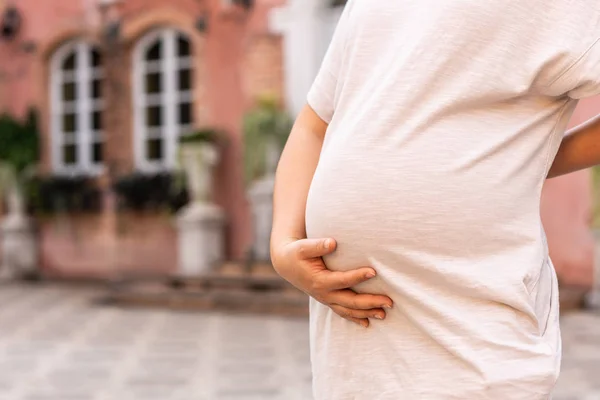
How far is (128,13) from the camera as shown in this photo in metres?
9.59

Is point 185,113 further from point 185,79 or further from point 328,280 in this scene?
point 328,280

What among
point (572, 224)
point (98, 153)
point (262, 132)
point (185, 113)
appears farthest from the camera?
point (98, 153)

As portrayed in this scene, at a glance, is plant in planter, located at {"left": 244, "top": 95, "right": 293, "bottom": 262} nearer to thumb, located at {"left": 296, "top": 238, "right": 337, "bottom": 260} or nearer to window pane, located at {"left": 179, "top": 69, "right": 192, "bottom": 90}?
window pane, located at {"left": 179, "top": 69, "right": 192, "bottom": 90}

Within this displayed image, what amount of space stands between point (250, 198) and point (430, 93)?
7.25 metres

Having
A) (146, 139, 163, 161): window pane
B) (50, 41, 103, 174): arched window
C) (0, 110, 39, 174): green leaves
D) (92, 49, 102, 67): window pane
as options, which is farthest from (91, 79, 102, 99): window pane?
(146, 139, 163, 161): window pane

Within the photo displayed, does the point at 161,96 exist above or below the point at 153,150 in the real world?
above

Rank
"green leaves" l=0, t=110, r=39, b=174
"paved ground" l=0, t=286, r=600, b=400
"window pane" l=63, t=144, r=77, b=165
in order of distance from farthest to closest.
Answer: "window pane" l=63, t=144, r=77, b=165, "green leaves" l=0, t=110, r=39, b=174, "paved ground" l=0, t=286, r=600, b=400

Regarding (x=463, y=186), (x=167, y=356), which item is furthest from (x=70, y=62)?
(x=463, y=186)

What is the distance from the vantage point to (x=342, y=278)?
0.91 metres

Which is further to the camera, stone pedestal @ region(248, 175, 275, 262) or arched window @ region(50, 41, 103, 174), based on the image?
arched window @ region(50, 41, 103, 174)

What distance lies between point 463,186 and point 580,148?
24 centimetres

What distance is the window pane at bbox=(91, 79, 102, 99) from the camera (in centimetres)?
1018

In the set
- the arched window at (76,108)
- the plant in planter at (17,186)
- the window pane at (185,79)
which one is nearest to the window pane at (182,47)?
the window pane at (185,79)

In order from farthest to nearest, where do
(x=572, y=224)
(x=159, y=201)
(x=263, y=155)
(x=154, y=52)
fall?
(x=154, y=52), (x=159, y=201), (x=263, y=155), (x=572, y=224)
